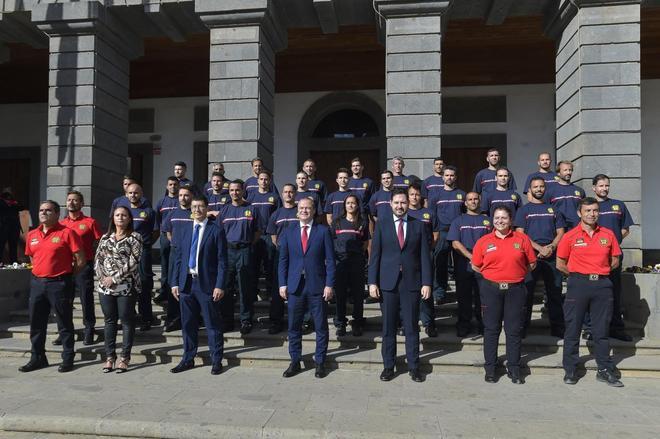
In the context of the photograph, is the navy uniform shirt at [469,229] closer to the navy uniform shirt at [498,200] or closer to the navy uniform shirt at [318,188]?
the navy uniform shirt at [498,200]

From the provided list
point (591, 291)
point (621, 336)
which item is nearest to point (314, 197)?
point (591, 291)

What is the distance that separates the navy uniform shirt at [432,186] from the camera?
303 inches

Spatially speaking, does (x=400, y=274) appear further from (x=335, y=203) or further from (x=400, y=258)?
(x=335, y=203)

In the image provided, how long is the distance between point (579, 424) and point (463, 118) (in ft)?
32.0

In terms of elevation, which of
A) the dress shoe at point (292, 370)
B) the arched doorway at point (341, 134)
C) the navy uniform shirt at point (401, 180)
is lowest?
the dress shoe at point (292, 370)

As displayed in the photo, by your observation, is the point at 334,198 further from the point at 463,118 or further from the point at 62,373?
the point at 463,118

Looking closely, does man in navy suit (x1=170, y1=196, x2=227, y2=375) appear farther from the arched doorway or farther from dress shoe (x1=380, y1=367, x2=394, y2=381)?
the arched doorway

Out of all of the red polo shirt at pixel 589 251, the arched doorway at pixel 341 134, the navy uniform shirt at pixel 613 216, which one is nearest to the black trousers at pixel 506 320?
the red polo shirt at pixel 589 251

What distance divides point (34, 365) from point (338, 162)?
8841mm

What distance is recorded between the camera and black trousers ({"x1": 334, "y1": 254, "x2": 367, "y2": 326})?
6562mm

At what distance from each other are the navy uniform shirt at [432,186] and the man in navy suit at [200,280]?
3417mm

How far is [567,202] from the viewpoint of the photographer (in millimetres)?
6977

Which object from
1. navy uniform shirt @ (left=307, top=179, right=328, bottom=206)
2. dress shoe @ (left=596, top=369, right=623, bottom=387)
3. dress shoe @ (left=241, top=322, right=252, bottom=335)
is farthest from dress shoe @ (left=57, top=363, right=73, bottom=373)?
dress shoe @ (left=596, top=369, right=623, bottom=387)

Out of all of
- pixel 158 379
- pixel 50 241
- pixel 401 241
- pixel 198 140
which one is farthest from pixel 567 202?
pixel 198 140
